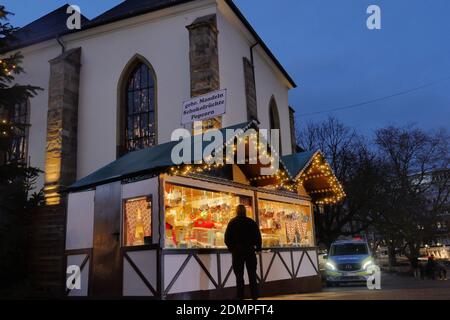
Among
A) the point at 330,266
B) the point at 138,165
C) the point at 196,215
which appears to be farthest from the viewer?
the point at 330,266

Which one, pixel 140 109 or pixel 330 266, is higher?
pixel 140 109

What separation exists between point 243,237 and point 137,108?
11.5m

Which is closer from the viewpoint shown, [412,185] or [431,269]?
[431,269]

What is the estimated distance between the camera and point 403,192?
3591 centimetres

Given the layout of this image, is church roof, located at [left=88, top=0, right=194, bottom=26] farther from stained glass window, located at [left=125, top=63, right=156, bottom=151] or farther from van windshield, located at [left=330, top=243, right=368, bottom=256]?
van windshield, located at [left=330, top=243, right=368, bottom=256]

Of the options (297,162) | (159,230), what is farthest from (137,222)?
(297,162)

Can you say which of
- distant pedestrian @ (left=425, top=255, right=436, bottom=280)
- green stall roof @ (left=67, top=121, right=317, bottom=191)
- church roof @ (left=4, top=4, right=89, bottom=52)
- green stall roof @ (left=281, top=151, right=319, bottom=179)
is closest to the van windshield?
green stall roof @ (left=281, top=151, right=319, bottom=179)

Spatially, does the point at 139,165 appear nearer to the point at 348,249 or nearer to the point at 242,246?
the point at 242,246

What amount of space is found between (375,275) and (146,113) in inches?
495

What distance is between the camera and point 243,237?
950cm

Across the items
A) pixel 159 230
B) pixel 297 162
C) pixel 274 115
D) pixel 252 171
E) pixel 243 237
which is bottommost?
pixel 243 237
